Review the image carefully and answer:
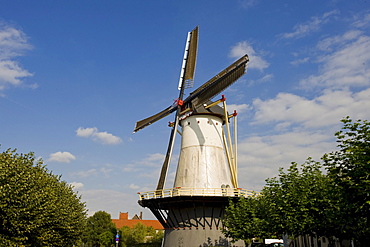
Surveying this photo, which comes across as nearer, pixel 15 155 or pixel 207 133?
pixel 15 155

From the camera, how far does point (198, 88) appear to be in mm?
36125

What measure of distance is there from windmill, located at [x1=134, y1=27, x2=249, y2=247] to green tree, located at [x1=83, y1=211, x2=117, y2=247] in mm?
42853

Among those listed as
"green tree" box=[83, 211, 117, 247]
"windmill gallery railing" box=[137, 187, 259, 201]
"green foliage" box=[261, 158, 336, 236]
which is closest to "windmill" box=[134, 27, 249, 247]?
"windmill gallery railing" box=[137, 187, 259, 201]

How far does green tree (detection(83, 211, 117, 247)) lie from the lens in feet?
236

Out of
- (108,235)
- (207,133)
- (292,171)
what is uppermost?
(207,133)

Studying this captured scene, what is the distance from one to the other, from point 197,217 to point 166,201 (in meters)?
3.23

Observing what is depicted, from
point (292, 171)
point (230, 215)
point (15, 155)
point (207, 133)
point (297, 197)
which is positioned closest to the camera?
point (297, 197)

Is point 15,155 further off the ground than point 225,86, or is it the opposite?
point 225,86

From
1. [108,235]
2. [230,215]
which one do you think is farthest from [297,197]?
[108,235]

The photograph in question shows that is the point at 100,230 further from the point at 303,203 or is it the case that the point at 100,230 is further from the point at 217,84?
the point at 303,203

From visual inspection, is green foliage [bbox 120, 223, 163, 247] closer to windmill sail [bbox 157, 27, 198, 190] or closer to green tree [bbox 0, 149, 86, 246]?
windmill sail [bbox 157, 27, 198, 190]

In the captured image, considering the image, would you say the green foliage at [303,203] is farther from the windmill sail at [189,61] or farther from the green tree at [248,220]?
the windmill sail at [189,61]

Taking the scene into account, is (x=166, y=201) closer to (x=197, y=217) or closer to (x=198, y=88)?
(x=197, y=217)

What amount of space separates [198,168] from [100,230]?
157 feet
